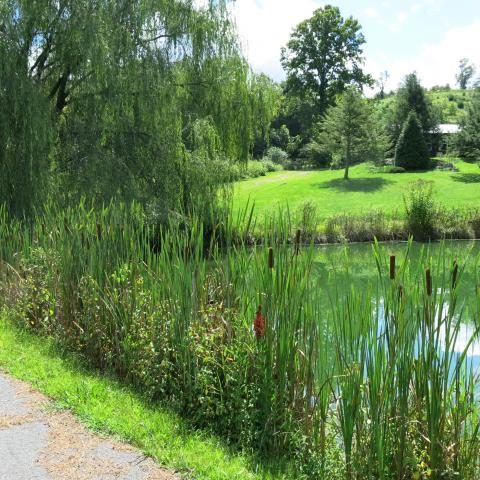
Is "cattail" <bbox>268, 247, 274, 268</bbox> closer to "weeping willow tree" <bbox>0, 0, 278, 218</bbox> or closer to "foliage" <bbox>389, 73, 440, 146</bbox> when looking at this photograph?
"weeping willow tree" <bbox>0, 0, 278, 218</bbox>

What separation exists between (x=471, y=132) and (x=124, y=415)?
3668 centimetres

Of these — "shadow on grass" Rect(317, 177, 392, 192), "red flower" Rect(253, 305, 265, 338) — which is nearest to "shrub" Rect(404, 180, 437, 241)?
"shadow on grass" Rect(317, 177, 392, 192)

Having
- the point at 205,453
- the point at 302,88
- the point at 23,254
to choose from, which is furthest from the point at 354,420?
the point at 302,88

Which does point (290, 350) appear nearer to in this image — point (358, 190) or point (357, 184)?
point (358, 190)

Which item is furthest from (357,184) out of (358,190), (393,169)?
(393,169)

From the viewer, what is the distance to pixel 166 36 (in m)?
14.2

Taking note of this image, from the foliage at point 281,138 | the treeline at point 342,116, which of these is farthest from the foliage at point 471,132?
the foliage at point 281,138

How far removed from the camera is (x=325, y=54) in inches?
2084

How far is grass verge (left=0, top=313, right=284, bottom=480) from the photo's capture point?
324 cm

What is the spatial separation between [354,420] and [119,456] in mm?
1341

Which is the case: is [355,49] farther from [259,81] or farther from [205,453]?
[205,453]

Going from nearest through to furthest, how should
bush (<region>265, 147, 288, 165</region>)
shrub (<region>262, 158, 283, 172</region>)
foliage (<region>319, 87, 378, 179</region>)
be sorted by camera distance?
foliage (<region>319, 87, 378, 179</region>)
shrub (<region>262, 158, 283, 172</region>)
bush (<region>265, 147, 288, 165</region>)

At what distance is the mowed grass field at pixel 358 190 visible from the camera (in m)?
26.6

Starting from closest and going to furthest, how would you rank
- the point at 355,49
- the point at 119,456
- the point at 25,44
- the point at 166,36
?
the point at 119,456
the point at 25,44
the point at 166,36
the point at 355,49
